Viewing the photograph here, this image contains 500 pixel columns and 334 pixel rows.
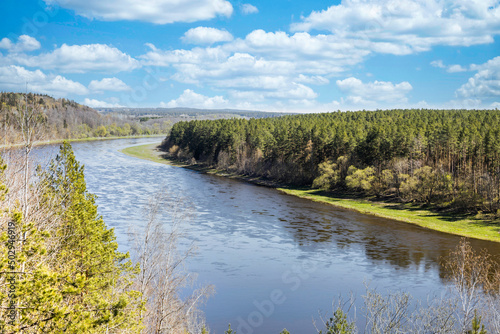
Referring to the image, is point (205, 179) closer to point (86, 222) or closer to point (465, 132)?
point (465, 132)

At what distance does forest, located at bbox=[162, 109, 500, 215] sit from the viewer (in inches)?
2692

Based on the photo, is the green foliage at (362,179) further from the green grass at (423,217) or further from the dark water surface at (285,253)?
the dark water surface at (285,253)

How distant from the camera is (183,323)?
25922 mm

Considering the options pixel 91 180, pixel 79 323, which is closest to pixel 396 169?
pixel 91 180

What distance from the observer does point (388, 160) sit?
272ft

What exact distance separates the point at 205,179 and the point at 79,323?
89.1 meters

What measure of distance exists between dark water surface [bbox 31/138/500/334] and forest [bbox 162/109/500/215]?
13230 mm

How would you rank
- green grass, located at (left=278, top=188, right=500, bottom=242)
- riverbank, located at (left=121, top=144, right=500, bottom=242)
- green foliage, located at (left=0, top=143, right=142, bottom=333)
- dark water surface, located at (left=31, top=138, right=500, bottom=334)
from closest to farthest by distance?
green foliage, located at (left=0, top=143, right=142, bottom=333) → dark water surface, located at (left=31, top=138, right=500, bottom=334) → green grass, located at (left=278, top=188, right=500, bottom=242) → riverbank, located at (left=121, top=144, right=500, bottom=242)

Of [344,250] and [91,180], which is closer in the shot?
[344,250]

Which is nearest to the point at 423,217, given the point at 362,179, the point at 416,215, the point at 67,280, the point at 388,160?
the point at 416,215

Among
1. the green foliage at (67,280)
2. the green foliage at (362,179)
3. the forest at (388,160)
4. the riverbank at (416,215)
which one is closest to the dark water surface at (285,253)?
the riverbank at (416,215)

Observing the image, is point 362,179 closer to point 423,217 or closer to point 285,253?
point 423,217

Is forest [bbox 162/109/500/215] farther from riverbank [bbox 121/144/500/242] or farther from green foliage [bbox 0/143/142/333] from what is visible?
green foliage [bbox 0/143/142/333]

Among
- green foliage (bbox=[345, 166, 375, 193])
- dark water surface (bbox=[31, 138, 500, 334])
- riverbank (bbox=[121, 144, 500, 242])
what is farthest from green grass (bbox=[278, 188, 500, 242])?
green foliage (bbox=[345, 166, 375, 193])
